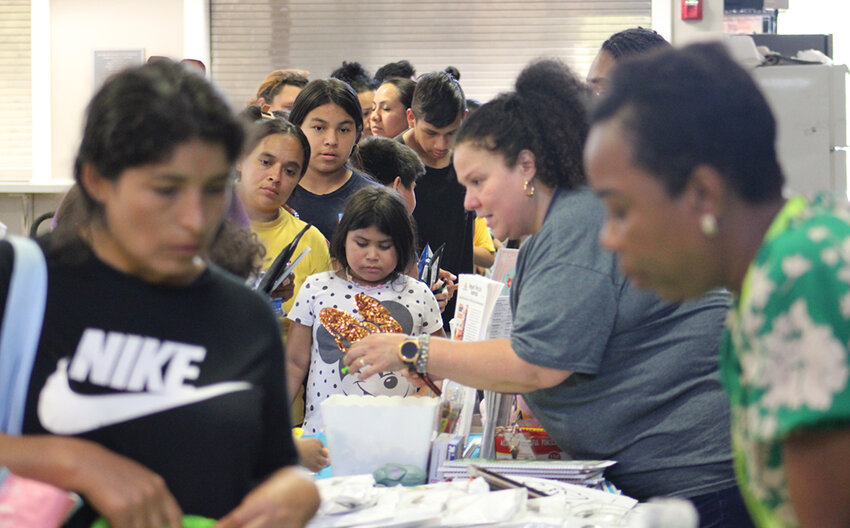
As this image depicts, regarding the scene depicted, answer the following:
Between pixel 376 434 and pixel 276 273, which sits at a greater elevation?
pixel 276 273

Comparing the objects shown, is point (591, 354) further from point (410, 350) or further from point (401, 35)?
point (401, 35)

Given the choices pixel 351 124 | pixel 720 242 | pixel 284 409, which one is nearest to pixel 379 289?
pixel 351 124


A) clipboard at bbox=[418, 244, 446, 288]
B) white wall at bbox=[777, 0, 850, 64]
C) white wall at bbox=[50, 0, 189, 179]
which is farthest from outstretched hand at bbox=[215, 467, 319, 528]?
white wall at bbox=[50, 0, 189, 179]

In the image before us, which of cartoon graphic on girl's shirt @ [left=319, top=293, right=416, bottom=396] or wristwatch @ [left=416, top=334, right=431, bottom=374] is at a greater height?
wristwatch @ [left=416, top=334, right=431, bottom=374]

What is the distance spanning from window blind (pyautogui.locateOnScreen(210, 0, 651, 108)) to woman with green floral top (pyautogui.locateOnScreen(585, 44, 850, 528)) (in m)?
6.31

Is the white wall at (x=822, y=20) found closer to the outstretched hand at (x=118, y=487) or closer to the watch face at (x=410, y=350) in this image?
the watch face at (x=410, y=350)

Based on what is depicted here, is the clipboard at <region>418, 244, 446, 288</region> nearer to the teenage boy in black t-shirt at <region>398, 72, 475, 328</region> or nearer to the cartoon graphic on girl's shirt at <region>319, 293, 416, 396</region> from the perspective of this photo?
the cartoon graphic on girl's shirt at <region>319, 293, 416, 396</region>

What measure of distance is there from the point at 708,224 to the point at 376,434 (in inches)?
42.7

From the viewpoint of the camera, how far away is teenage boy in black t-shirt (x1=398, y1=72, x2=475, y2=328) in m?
3.66

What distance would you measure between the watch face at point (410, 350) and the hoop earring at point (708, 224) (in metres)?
1.04

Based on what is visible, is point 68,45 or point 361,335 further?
point 68,45

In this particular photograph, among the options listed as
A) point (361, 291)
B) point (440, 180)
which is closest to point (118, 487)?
point (361, 291)

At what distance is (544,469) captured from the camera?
180cm

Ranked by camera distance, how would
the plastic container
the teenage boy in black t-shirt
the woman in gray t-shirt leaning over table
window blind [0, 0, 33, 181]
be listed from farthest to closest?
1. window blind [0, 0, 33, 181]
2. the teenage boy in black t-shirt
3. the plastic container
4. the woman in gray t-shirt leaning over table
